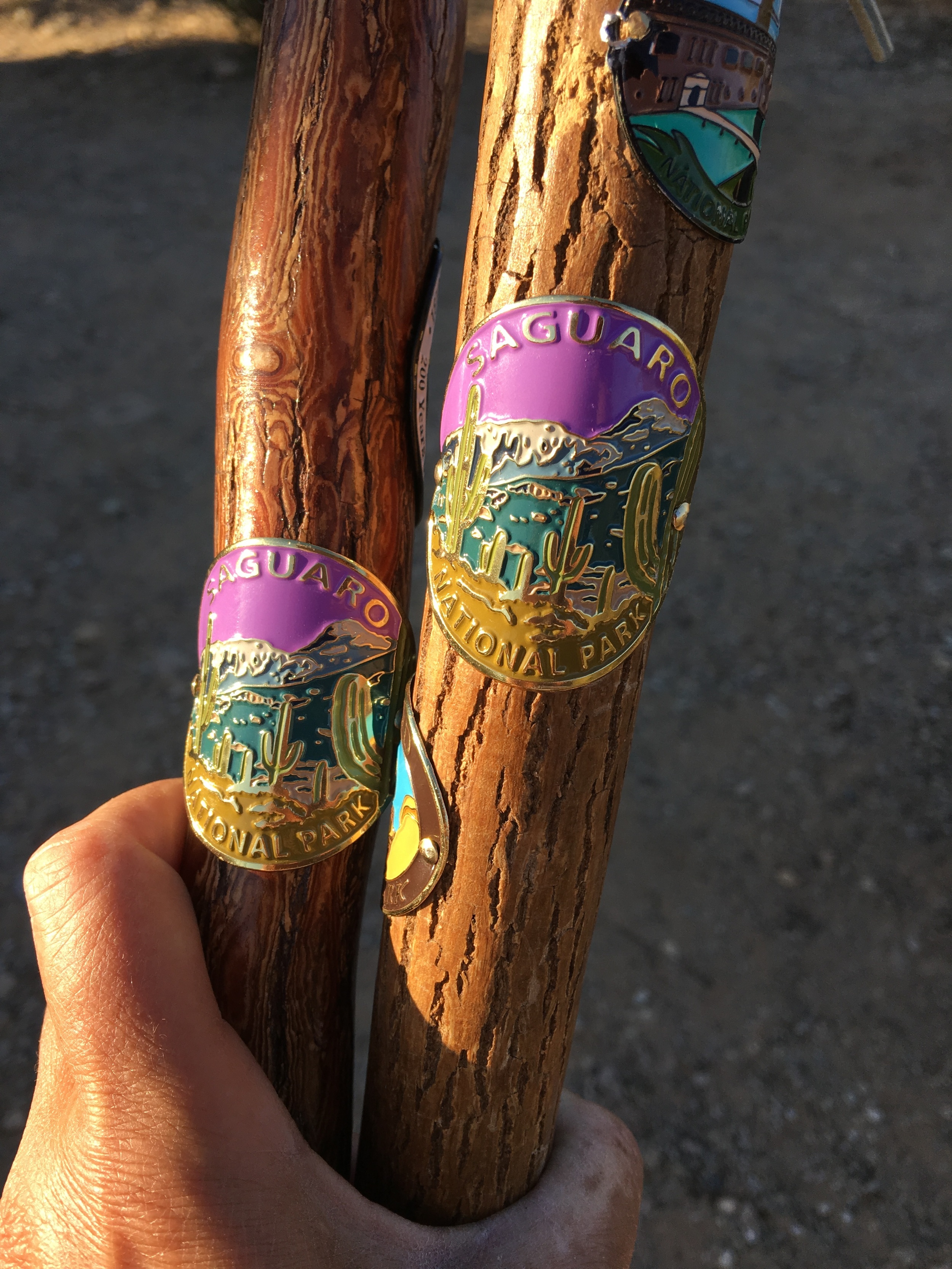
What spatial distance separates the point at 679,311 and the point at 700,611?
1.79m

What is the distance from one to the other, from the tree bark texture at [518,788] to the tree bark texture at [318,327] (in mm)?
82

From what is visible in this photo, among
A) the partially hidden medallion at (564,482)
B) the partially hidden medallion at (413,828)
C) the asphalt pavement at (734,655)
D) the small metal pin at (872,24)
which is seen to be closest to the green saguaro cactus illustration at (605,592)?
the partially hidden medallion at (564,482)

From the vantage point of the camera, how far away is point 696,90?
0.43m

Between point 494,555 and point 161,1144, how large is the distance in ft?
1.28

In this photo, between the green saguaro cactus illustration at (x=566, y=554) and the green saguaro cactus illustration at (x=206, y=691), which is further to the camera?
the green saguaro cactus illustration at (x=206, y=691)

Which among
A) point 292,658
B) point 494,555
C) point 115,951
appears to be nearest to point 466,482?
point 494,555

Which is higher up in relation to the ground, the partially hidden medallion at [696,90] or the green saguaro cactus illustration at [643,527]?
the partially hidden medallion at [696,90]

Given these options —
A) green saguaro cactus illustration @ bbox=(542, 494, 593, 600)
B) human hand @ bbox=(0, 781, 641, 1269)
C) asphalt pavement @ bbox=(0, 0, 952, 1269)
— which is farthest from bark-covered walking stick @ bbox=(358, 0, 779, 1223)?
asphalt pavement @ bbox=(0, 0, 952, 1269)

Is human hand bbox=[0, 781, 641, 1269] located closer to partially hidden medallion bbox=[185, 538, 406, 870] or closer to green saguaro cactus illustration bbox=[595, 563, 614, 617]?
partially hidden medallion bbox=[185, 538, 406, 870]

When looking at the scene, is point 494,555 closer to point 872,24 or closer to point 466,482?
point 466,482

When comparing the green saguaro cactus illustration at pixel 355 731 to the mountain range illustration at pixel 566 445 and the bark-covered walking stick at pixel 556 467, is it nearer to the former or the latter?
the bark-covered walking stick at pixel 556 467

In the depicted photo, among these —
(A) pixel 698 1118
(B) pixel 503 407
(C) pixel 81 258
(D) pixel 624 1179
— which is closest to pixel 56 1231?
(D) pixel 624 1179

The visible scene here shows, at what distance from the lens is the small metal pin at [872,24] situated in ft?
1.79

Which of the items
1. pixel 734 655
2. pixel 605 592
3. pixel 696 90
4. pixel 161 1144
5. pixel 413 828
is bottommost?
pixel 734 655
